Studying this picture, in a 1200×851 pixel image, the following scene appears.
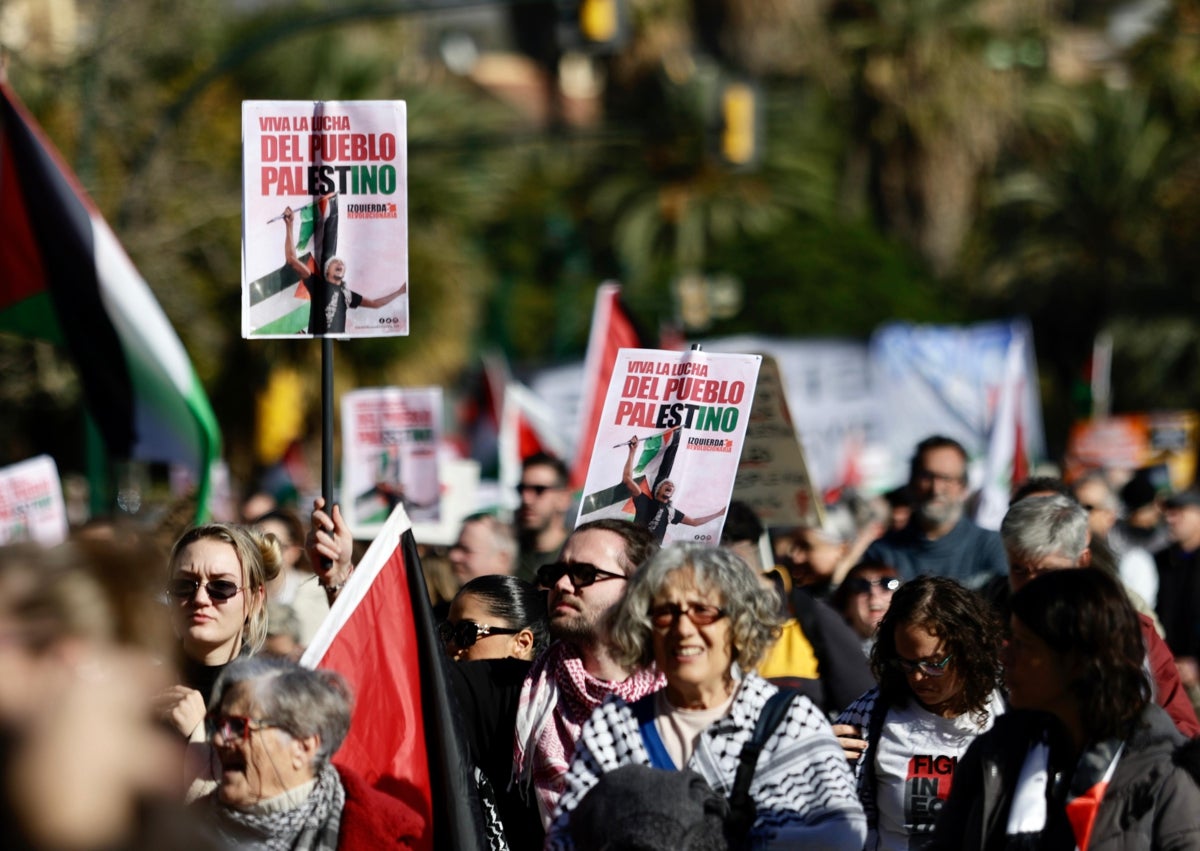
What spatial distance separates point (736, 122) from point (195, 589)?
17031mm

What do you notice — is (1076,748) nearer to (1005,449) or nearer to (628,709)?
(628,709)

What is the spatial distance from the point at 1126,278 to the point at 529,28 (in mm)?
32661

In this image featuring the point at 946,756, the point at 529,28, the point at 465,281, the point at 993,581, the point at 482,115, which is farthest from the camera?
the point at 529,28

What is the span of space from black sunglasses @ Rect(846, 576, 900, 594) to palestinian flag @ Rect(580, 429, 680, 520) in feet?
4.16

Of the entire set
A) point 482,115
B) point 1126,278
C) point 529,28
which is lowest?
point 1126,278

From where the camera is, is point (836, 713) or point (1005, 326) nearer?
point (836, 713)

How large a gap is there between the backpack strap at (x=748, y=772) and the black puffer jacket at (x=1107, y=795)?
1.15 feet

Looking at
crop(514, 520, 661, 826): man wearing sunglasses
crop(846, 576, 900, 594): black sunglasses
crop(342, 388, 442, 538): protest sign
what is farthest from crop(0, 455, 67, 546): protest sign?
crop(514, 520, 661, 826): man wearing sunglasses

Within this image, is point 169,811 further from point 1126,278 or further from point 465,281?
point 1126,278

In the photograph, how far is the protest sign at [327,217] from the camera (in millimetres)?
5281

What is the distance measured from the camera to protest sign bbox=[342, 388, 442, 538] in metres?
9.43

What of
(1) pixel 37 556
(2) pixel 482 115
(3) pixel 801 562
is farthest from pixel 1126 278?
(1) pixel 37 556

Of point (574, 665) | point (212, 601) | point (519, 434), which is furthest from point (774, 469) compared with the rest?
point (519, 434)

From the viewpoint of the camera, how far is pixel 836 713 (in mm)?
5609
